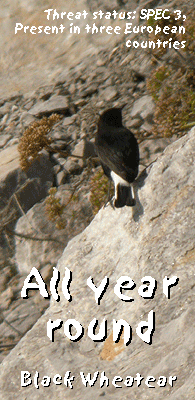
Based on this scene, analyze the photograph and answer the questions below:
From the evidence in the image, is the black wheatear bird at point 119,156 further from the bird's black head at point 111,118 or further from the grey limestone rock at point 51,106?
the grey limestone rock at point 51,106

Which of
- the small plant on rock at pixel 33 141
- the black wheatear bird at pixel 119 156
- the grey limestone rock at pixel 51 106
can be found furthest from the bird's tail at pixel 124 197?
the grey limestone rock at pixel 51 106

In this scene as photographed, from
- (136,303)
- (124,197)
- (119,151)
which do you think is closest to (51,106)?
(119,151)

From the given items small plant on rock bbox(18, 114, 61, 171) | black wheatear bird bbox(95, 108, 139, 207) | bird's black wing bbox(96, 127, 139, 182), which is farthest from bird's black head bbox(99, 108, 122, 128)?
small plant on rock bbox(18, 114, 61, 171)

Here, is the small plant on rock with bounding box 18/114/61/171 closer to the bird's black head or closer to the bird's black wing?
the bird's black head

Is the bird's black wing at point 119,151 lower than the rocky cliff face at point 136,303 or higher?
higher

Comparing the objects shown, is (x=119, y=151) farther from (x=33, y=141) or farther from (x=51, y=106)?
(x=51, y=106)
